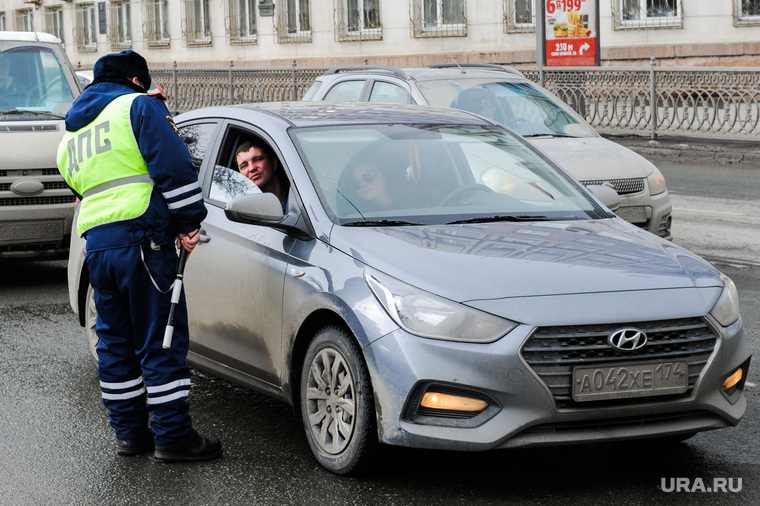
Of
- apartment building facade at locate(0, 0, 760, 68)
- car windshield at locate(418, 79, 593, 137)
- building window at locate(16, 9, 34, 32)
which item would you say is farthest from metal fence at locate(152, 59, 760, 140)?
building window at locate(16, 9, 34, 32)

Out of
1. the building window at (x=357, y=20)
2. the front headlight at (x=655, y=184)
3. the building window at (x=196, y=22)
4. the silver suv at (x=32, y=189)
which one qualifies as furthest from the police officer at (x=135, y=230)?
the building window at (x=196, y=22)

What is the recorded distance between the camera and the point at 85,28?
45.3 meters

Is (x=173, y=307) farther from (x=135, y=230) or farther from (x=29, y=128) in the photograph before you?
(x=29, y=128)

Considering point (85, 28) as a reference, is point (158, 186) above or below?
below

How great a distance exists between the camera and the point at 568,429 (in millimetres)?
4312

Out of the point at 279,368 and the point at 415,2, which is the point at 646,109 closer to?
the point at 415,2

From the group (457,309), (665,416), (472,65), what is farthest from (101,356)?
(472,65)

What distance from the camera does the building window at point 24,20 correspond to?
48.6 meters

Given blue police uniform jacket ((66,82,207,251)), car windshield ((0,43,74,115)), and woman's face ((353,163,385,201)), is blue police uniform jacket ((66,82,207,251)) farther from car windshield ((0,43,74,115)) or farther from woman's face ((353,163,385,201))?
car windshield ((0,43,74,115))

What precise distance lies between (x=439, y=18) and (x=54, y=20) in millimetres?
22653

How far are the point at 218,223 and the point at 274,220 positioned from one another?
0.59 metres

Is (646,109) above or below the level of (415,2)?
below

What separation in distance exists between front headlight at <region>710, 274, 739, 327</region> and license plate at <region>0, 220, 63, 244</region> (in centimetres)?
607

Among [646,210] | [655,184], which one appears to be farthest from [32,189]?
[655,184]
